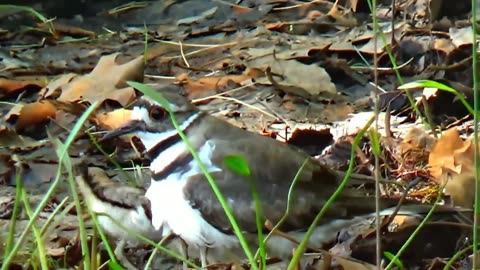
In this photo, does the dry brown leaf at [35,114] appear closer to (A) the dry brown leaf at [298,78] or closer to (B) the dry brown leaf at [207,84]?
(B) the dry brown leaf at [207,84]

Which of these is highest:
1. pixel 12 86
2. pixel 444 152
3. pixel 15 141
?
pixel 444 152

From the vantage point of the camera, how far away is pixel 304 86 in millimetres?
5410

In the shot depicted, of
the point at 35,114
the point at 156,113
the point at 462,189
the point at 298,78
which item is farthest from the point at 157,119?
the point at 298,78

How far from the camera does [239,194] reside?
3.63 meters

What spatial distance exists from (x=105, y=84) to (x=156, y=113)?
4.90 ft

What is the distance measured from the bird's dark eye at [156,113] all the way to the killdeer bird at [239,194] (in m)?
0.09

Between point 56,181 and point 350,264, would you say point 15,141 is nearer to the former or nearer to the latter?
point 350,264

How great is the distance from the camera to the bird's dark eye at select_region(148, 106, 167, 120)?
388cm

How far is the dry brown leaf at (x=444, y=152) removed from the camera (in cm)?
411

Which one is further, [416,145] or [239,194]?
[416,145]

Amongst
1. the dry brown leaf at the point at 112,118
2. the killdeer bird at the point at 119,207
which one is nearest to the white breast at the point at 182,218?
the killdeer bird at the point at 119,207

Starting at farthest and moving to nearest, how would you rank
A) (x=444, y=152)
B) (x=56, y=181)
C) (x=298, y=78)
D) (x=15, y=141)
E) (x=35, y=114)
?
(x=298, y=78)
(x=35, y=114)
(x=15, y=141)
(x=444, y=152)
(x=56, y=181)

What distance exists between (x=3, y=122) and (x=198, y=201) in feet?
6.34

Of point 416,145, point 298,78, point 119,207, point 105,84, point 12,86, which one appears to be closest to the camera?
point 119,207
